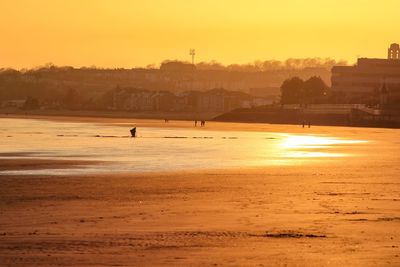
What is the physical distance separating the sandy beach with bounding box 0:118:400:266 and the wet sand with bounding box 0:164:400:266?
0.9 inches

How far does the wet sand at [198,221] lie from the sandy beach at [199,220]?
2 centimetres

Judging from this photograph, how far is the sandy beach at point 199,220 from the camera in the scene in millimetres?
20828

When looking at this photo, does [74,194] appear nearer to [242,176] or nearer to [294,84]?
[242,176]

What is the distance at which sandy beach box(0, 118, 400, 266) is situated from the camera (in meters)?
20.8

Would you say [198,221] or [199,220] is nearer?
[198,221]

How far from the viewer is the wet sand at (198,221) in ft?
68.2

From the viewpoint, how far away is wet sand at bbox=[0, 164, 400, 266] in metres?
20.8

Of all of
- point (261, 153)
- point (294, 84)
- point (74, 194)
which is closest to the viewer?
point (74, 194)

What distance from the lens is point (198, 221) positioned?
86.7 feet

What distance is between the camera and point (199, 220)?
26656 mm

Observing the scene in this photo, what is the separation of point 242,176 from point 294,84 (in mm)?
153946

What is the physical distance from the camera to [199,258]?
20531 millimetres

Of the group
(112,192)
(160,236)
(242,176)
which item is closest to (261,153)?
(242,176)

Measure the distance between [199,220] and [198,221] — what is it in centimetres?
22
